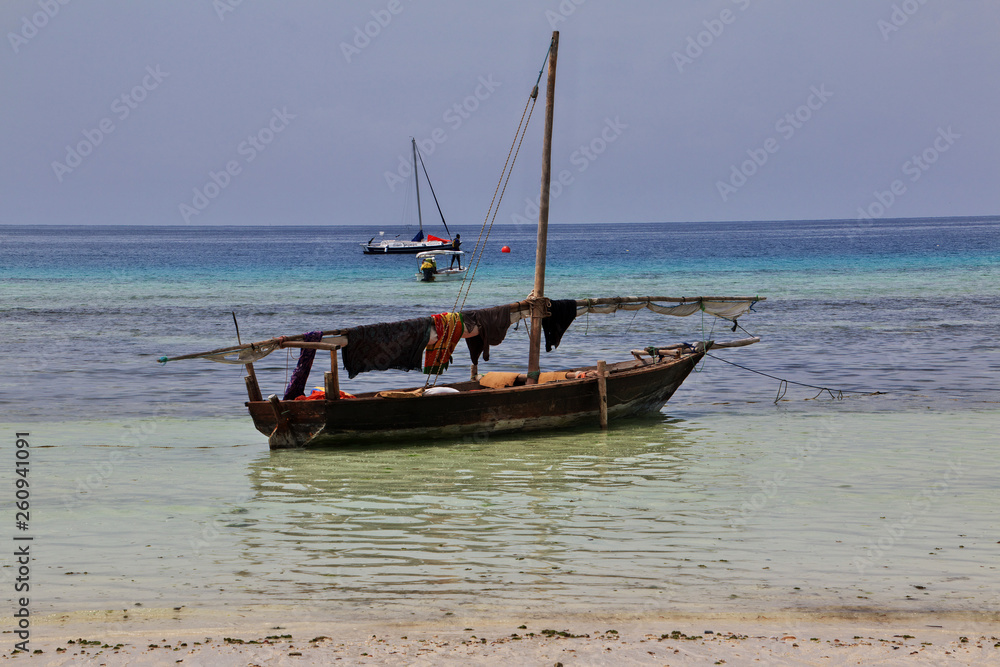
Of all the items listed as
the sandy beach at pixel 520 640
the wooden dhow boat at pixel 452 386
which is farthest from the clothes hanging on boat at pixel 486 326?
the sandy beach at pixel 520 640

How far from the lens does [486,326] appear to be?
14719 mm

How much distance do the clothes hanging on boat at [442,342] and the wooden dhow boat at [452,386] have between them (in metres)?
0.02

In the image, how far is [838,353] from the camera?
25203 mm

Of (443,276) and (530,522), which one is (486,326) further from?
(443,276)

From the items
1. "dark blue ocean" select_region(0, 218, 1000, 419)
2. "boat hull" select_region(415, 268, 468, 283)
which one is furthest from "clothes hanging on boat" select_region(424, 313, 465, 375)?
"boat hull" select_region(415, 268, 468, 283)

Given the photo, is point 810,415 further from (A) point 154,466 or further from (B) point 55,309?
(B) point 55,309

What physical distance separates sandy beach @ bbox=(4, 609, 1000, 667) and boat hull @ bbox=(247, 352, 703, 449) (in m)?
6.24

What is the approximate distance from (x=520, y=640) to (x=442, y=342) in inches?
319

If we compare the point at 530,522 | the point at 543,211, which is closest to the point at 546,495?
the point at 530,522

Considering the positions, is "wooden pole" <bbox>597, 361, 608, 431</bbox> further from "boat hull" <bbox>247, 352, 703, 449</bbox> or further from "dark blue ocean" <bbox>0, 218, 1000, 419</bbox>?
"dark blue ocean" <bbox>0, 218, 1000, 419</bbox>

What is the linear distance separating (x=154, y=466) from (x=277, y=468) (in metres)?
1.73

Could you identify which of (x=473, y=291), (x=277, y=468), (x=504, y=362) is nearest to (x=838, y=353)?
(x=504, y=362)

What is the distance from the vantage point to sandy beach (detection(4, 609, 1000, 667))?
242 inches

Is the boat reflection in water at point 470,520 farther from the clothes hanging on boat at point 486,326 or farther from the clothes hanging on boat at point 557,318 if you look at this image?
the clothes hanging on boat at point 557,318
